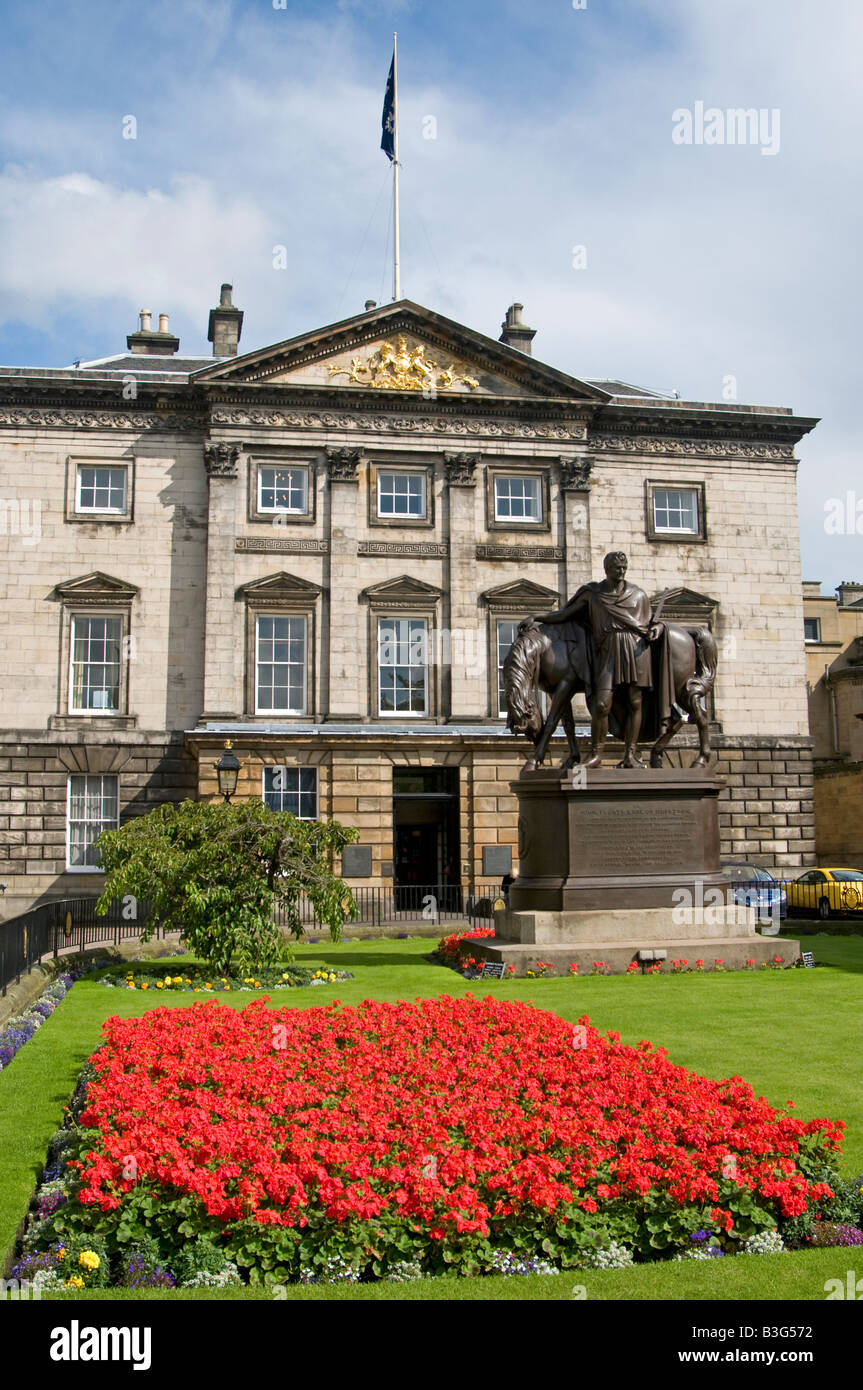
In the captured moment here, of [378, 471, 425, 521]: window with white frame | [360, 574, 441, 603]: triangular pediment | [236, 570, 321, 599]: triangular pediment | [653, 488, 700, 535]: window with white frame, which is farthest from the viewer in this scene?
[653, 488, 700, 535]: window with white frame

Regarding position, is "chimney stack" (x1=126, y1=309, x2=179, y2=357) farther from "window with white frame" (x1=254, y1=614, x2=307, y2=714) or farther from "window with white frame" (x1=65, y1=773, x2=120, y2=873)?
"window with white frame" (x1=65, y1=773, x2=120, y2=873)

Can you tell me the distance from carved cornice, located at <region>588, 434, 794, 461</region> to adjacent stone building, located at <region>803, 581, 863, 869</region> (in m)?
14.7

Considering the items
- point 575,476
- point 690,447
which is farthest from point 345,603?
point 690,447

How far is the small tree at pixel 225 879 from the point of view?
18.3 m

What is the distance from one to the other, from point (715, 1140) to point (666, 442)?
35.7 metres

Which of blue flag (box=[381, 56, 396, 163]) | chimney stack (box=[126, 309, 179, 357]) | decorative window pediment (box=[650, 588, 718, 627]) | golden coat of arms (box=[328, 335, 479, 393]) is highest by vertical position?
blue flag (box=[381, 56, 396, 163])

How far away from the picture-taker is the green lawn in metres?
6.20

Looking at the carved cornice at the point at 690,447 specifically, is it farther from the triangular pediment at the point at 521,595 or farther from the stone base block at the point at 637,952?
the stone base block at the point at 637,952

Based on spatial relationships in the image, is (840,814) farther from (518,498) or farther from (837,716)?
(518,498)

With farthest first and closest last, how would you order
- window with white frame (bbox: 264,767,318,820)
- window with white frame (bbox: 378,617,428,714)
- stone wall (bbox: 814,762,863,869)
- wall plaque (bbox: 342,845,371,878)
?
1. stone wall (bbox: 814,762,863,869)
2. window with white frame (bbox: 378,617,428,714)
3. window with white frame (bbox: 264,767,318,820)
4. wall plaque (bbox: 342,845,371,878)

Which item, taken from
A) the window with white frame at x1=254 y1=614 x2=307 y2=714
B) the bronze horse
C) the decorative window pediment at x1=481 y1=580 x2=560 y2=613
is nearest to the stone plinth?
the bronze horse

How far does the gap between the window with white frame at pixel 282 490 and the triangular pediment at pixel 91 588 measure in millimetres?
5299

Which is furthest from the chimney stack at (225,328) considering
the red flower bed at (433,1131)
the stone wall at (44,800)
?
the red flower bed at (433,1131)

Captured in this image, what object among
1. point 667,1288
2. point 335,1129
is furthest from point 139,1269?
point 667,1288
